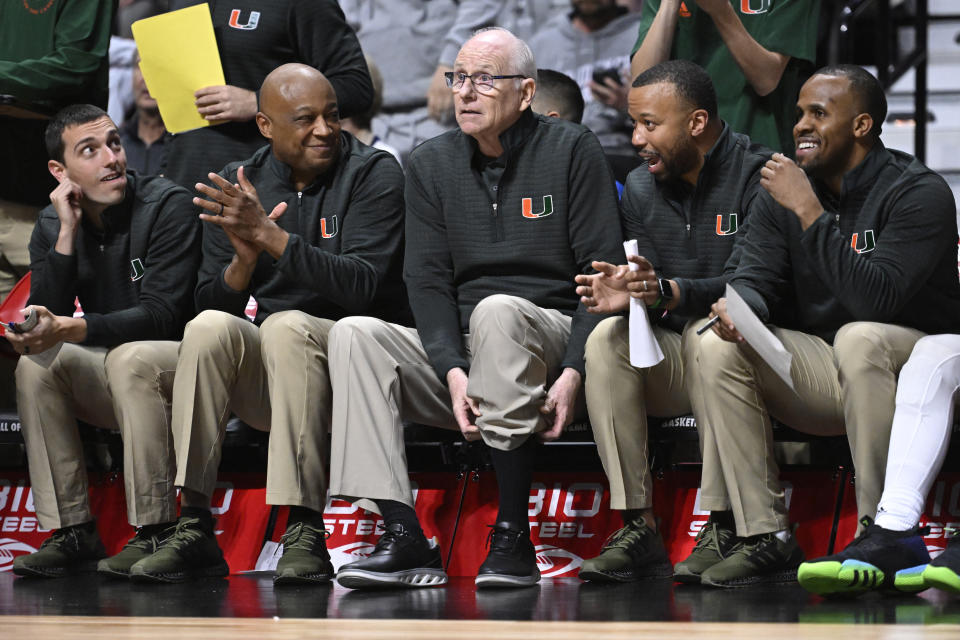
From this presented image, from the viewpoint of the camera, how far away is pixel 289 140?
3369 mm

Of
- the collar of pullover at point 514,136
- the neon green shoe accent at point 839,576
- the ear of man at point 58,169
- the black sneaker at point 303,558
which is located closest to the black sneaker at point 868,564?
the neon green shoe accent at point 839,576

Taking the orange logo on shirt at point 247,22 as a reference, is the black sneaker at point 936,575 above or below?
below

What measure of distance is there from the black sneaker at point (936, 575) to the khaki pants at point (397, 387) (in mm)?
831

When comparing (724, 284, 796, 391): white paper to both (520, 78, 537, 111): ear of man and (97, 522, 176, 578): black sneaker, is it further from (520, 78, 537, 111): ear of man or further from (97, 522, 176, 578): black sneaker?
(97, 522, 176, 578): black sneaker

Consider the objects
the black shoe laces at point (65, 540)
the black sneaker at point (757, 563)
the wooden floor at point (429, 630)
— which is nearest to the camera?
the wooden floor at point (429, 630)

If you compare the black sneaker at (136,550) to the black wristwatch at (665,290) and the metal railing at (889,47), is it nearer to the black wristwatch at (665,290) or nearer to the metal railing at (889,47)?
the black wristwatch at (665,290)

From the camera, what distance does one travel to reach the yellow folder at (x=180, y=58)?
3.70 m

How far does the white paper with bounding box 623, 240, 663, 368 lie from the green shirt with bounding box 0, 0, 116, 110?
1.91m

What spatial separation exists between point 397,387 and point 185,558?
2.11 feet

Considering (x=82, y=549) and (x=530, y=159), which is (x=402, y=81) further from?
(x=82, y=549)

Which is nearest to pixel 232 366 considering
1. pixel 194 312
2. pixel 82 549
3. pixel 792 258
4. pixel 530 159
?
pixel 194 312

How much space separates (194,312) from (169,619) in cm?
134

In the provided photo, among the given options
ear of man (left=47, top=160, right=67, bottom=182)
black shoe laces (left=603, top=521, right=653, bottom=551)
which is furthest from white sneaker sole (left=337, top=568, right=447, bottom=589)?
ear of man (left=47, top=160, right=67, bottom=182)

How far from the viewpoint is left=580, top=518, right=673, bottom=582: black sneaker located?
2.86 metres
